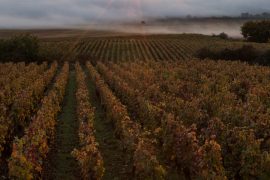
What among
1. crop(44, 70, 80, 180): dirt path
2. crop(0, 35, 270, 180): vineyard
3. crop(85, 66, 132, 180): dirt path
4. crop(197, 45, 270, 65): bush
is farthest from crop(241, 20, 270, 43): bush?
crop(85, 66, 132, 180): dirt path

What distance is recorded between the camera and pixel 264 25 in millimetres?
105438

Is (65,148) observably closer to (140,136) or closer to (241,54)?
(140,136)

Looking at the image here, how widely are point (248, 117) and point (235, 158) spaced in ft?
15.7

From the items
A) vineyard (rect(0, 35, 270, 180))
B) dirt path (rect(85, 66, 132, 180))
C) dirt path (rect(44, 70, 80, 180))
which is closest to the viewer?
vineyard (rect(0, 35, 270, 180))

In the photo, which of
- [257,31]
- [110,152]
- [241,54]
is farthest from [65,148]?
[257,31]

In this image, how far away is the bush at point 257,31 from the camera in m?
104

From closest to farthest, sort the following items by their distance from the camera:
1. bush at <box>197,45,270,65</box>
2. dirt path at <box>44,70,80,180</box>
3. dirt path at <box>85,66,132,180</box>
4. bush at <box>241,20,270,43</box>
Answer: dirt path at <box>85,66,132,180</box> → dirt path at <box>44,70,80,180</box> → bush at <box>197,45,270,65</box> → bush at <box>241,20,270,43</box>

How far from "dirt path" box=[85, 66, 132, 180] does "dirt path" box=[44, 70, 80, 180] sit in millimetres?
1285

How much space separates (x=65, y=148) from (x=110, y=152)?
2265mm

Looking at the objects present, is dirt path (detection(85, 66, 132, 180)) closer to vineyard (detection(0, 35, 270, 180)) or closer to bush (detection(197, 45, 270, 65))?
vineyard (detection(0, 35, 270, 180))

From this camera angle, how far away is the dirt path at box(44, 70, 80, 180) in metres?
18.5

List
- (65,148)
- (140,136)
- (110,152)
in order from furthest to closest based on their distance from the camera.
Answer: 1. (65,148)
2. (110,152)
3. (140,136)

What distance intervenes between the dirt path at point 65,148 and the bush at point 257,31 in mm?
80099

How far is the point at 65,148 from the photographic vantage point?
72.0 ft
